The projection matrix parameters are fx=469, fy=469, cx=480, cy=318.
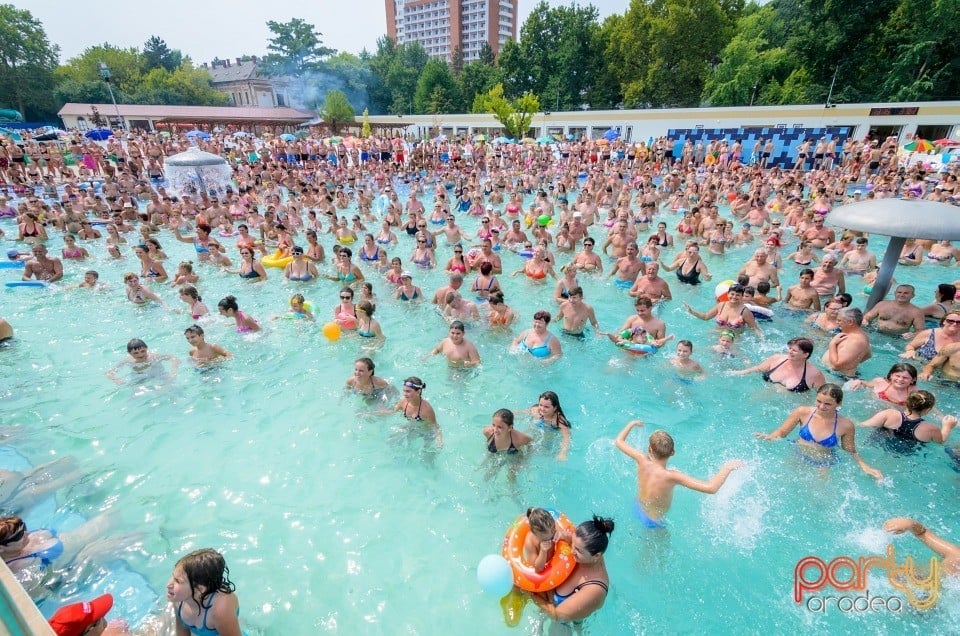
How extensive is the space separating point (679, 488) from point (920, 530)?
5.65 feet

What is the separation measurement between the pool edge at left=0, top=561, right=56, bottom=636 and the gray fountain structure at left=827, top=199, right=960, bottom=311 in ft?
24.0

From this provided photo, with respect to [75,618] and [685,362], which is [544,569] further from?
[685,362]

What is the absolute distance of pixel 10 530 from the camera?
3203 mm

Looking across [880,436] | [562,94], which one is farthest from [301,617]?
[562,94]

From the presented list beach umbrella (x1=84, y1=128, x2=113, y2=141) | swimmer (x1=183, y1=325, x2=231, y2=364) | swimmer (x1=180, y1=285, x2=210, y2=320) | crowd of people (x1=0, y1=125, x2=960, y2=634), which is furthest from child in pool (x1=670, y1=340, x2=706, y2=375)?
beach umbrella (x1=84, y1=128, x2=113, y2=141)

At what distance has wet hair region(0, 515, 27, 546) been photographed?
318cm

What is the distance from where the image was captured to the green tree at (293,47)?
7981 centimetres

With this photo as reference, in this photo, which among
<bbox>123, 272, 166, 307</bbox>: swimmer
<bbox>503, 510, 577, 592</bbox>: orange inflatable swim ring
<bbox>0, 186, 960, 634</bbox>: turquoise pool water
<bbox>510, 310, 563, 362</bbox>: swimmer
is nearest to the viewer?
<bbox>503, 510, 577, 592</bbox>: orange inflatable swim ring

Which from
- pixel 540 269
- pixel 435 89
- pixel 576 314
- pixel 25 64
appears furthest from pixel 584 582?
pixel 25 64

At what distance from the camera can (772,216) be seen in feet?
50.4

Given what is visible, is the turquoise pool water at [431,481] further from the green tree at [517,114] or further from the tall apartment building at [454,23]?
the tall apartment building at [454,23]

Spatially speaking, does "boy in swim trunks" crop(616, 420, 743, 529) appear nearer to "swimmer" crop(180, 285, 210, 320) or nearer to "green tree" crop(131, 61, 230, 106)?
"swimmer" crop(180, 285, 210, 320)

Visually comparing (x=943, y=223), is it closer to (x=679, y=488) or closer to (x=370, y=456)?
(x=679, y=488)

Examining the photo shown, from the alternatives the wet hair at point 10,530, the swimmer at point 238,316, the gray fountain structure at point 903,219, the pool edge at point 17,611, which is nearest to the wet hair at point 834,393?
the gray fountain structure at point 903,219
